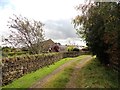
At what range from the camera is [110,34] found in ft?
65.8

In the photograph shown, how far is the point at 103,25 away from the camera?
84.3 feet

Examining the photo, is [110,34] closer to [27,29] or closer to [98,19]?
[98,19]

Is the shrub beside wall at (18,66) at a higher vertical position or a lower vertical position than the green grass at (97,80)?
higher

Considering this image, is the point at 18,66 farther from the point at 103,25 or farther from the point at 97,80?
the point at 103,25

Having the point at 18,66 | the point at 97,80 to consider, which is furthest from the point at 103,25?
the point at 18,66

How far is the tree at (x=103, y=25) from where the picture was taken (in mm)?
19094

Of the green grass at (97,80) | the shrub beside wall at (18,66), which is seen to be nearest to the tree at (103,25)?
the green grass at (97,80)

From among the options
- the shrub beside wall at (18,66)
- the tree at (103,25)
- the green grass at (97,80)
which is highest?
the tree at (103,25)

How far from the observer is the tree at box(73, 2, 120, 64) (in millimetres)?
19094

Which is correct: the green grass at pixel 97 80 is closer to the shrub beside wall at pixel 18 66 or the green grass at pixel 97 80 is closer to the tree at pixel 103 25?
the tree at pixel 103 25

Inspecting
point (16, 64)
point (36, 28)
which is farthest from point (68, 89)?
point (36, 28)

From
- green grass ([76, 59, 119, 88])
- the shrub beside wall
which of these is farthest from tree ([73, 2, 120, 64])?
the shrub beside wall

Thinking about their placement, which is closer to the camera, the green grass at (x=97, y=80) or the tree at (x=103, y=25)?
the green grass at (x=97, y=80)

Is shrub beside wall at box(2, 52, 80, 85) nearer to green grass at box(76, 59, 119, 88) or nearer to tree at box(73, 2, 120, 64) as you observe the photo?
green grass at box(76, 59, 119, 88)
